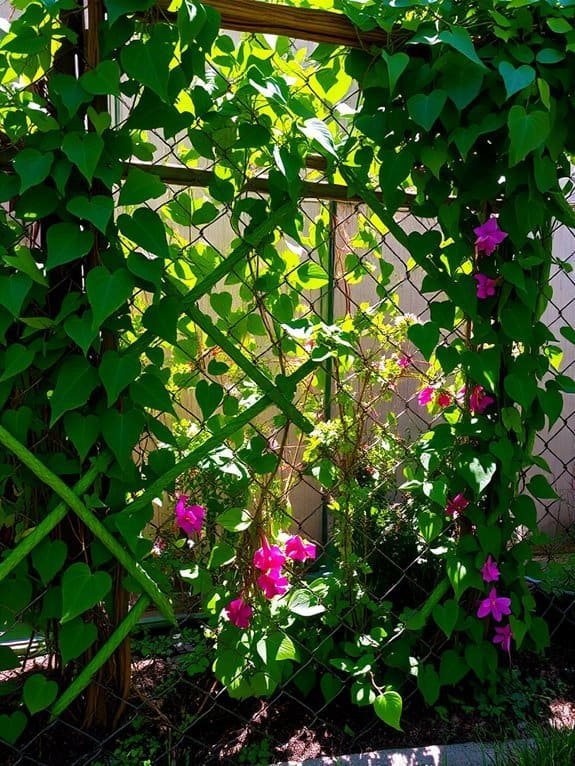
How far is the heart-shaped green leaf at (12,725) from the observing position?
5.28 ft

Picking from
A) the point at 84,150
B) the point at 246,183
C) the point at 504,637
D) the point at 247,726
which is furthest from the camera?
the point at 504,637

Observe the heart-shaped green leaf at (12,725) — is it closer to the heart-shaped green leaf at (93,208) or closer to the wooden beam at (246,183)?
the heart-shaped green leaf at (93,208)

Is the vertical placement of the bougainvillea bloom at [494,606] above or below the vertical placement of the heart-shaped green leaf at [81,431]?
below

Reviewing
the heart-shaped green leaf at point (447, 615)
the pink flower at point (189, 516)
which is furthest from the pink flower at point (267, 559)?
the heart-shaped green leaf at point (447, 615)

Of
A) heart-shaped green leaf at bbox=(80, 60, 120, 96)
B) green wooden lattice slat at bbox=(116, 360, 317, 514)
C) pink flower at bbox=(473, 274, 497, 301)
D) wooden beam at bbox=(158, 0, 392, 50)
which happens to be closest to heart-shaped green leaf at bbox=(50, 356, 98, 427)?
green wooden lattice slat at bbox=(116, 360, 317, 514)

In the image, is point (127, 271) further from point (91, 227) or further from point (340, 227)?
point (340, 227)

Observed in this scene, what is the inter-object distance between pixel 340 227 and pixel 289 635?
1007 mm

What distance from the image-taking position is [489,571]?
1912 millimetres

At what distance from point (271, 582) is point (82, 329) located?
0.77 metres

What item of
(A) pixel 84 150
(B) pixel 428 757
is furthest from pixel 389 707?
(A) pixel 84 150

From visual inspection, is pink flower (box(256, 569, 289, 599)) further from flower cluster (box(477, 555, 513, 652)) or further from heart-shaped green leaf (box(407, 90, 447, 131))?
heart-shaped green leaf (box(407, 90, 447, 131))

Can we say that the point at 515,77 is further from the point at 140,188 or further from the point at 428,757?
the point at 428,757

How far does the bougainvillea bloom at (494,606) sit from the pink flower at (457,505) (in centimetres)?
21

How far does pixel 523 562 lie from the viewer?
198cm
